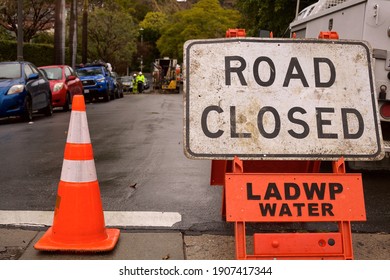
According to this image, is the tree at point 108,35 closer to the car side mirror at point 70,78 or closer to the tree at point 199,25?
the tree at point 199,25

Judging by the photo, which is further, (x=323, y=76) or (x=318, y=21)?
(x=318, y=21)

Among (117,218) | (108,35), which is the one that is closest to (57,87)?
(117,218)

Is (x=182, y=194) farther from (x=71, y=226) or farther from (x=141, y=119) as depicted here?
(x=141, y=119)

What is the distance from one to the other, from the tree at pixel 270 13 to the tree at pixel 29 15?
17.4 m

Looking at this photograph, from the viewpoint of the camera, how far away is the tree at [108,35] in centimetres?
5584

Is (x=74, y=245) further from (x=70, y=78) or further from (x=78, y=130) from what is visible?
(x=70, y=78)

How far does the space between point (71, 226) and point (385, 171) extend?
465 centimetres

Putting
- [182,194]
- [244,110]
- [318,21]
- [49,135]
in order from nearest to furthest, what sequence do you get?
[244,110] < [182,194] < [318,21] < [49,135]

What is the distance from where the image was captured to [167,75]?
43.2 m

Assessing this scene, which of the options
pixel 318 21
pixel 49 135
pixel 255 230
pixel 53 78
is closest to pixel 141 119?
pixel 49 135

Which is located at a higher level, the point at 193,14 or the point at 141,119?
the point at 193,14

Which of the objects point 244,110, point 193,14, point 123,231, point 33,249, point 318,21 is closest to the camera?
point 244,110

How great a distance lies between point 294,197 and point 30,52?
1508 inches

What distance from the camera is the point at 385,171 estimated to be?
7445 millimetres
